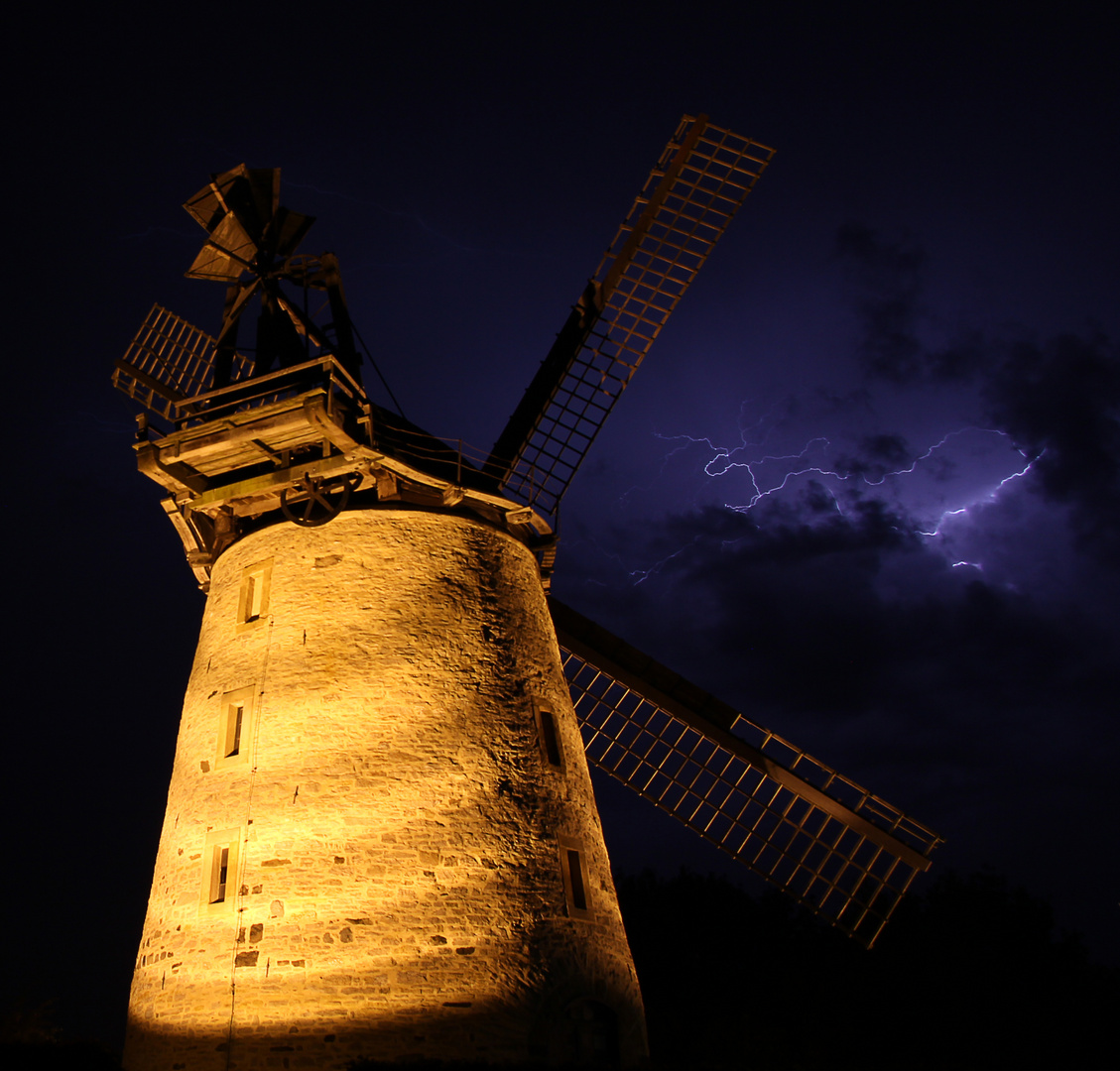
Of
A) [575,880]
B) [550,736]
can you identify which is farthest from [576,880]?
[550,736]

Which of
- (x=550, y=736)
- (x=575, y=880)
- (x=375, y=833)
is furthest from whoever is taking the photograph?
(x=550, y=736)

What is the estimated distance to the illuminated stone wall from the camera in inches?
477

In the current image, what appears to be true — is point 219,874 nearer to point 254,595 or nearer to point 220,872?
point 220,872

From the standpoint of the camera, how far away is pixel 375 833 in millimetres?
13062

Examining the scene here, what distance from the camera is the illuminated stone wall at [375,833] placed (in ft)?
39.8

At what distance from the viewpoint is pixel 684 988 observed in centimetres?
3381

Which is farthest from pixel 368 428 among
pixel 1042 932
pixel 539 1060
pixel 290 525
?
A: pixel 1042 932

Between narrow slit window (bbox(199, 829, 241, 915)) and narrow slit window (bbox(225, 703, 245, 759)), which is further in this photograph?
narrow slit window (bbox(225, 703, 245, 759))

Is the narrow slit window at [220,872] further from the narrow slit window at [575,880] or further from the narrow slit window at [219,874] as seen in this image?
the narrow slit window at [575,880]

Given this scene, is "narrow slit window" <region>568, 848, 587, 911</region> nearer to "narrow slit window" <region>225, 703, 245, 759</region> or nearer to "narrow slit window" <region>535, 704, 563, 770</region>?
"narrow slit window" <region>535, 704, 563, 770</region>

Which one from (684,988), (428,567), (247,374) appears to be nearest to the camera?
(428,567)

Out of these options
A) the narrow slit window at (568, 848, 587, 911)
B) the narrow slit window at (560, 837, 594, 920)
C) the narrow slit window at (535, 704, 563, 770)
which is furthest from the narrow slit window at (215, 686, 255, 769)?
the narrow slit window at (568, 848, 587, 911)

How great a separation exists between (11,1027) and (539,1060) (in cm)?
1029

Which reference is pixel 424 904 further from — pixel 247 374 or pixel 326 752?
pixel 247 374
